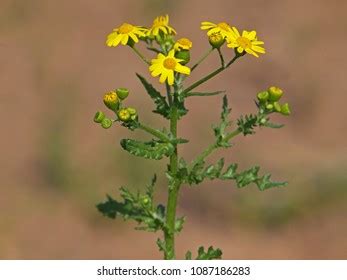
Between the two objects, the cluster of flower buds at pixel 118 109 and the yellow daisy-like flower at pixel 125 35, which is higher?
the yellow daisy-like flower at pixel 125 35

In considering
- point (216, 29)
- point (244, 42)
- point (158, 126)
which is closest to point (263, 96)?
point (244, 42)

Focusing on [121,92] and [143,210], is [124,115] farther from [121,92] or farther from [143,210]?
[143,210]

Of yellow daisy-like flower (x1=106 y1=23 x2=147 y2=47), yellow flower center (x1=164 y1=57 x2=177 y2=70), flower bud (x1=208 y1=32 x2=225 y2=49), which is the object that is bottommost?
yellow flower center (x1=164 y1=57 x2=177 y2=70)

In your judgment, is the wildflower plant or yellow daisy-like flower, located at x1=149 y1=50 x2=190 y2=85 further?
the wildflower plant

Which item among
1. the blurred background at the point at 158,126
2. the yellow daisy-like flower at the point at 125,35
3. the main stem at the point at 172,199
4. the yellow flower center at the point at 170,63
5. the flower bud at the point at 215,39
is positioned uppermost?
the blurred background at the point at 158,126

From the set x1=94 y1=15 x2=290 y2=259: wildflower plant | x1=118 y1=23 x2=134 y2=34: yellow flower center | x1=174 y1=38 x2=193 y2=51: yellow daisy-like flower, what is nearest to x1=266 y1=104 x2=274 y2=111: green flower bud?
x1=94 y1=15 x2=290 y2=259: wildflower plant

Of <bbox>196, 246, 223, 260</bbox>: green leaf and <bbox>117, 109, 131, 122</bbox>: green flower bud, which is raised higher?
Result: <bbox>117, 109, 131, 122</bbox>: green flower bud

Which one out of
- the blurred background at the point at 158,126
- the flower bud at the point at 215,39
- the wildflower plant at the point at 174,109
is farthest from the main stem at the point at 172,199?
the blurred background at the point at 158,126

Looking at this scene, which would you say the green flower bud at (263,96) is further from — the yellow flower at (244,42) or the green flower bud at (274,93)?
the yellow flower at (244,42)

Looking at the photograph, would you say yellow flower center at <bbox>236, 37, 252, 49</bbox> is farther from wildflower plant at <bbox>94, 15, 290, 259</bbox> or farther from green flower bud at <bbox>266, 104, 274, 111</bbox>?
green flower bud at <bbox>266, 104, 274, 111</bbox>
